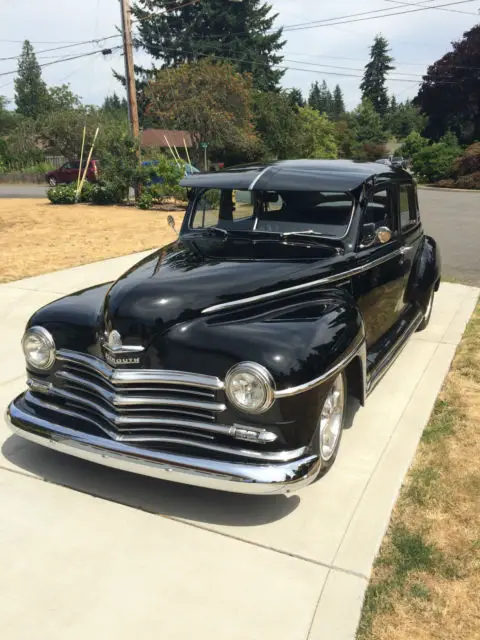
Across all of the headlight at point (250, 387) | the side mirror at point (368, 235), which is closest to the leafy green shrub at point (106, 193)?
the side mirror at point (368, 235)

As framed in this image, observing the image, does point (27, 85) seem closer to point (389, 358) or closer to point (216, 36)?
point (216, 36)

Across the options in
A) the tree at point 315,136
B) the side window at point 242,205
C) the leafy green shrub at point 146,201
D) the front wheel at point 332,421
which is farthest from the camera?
the tree at point 315,136

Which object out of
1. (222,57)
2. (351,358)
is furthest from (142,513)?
(222,57)

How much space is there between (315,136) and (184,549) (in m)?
44.4

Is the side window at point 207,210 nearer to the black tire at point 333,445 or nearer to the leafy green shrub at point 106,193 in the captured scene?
the black tire at point 333,445

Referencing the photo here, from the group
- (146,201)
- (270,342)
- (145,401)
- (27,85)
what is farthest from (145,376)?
(27,85)

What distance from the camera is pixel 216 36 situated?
56.6 metres

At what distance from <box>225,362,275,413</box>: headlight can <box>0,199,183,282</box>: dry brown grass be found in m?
6.72

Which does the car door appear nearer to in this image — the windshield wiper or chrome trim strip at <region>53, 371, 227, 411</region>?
the windshield wiper

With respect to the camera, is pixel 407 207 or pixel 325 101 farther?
pixel 325 101

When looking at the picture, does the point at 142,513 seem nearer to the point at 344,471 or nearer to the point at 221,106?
the point at 344,471

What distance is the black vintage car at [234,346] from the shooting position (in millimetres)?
2760

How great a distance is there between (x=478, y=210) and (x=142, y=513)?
19222 millimetres

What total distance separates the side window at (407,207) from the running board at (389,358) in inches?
34.1
